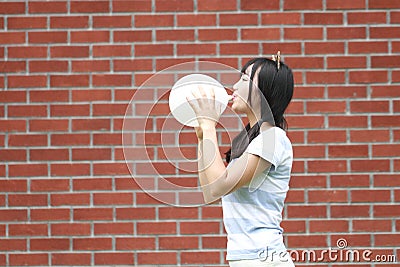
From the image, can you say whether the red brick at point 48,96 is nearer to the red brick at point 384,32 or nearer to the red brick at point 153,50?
the red brick at point 153,50

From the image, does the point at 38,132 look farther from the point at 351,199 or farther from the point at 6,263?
the point at 351,199

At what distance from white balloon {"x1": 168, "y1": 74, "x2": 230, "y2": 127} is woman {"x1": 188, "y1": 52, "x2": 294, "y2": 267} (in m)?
0.03

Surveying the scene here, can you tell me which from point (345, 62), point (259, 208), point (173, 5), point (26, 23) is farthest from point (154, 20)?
point (259, 208)

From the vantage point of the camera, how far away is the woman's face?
278 centimetres

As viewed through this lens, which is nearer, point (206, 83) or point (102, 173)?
point (206, 83)

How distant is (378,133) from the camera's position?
4.15m

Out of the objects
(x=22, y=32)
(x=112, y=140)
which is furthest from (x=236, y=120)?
(x=22, y=32)

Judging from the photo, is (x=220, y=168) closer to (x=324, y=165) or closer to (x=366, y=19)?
(x=324, y=165)

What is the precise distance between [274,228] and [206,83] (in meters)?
0.59

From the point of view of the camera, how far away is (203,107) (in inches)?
104

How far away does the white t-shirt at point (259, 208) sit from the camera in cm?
271

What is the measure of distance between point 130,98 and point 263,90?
1521mm

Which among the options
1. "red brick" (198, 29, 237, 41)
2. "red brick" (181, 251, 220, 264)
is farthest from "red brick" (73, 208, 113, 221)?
"red brick" (198, 29, 237, 41)

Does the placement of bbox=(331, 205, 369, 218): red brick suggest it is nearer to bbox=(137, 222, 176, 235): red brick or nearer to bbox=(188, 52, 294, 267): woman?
bbox=(137, 222, 176, 235): red brick
